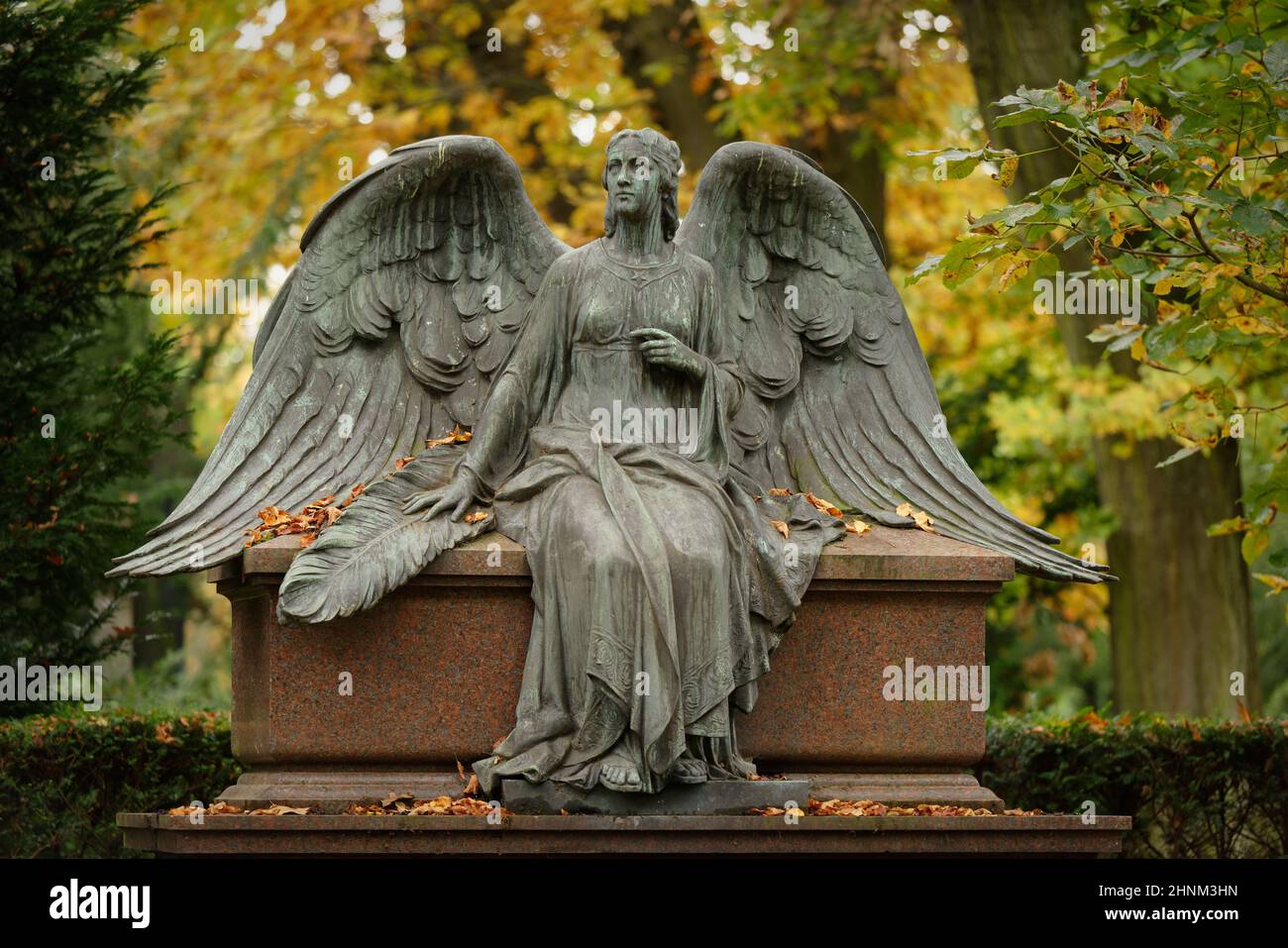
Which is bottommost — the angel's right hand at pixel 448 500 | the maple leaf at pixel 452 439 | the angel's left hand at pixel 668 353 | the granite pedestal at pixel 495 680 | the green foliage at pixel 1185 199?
the granite pedestal at pixel 495 680

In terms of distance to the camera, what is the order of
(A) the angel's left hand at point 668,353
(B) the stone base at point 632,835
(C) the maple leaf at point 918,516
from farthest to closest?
(C) the maple leaf at point 918,516
(A) the angel's left hand at point 668,353
(B) the stone base at point 632,835

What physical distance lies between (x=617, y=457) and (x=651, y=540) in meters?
0.61

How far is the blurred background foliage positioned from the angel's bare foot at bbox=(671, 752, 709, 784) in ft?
24.6

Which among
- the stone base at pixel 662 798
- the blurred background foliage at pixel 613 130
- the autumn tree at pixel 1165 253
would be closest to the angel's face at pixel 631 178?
the autumn tree at pixel 1165 253

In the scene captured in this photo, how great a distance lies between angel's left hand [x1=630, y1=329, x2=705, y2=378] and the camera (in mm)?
8070

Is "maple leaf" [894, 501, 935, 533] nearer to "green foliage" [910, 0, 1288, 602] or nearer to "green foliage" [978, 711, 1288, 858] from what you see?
"green foliage" [910, 0, 1288, 602]

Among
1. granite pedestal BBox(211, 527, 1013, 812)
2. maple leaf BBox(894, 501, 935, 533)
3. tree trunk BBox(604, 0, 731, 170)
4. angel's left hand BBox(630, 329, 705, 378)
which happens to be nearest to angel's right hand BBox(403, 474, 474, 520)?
granite pedestal BBox(211, 527, 1013, 812)

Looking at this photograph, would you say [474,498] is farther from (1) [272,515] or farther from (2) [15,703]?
(2) [15,703]

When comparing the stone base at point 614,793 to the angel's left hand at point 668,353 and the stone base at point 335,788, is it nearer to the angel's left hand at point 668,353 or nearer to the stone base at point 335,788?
Answer: the stone base at point 335,788

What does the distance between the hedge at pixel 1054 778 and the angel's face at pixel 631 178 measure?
367 cm

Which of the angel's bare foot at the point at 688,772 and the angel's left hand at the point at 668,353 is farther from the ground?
the angel's left hand at the point at 668,353

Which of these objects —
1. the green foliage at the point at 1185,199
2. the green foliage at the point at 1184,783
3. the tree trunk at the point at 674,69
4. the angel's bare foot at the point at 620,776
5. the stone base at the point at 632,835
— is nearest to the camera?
the stone base at the point at 632,835

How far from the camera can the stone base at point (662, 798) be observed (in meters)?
7.42

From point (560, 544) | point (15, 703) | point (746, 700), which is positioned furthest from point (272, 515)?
point (15, 703)
